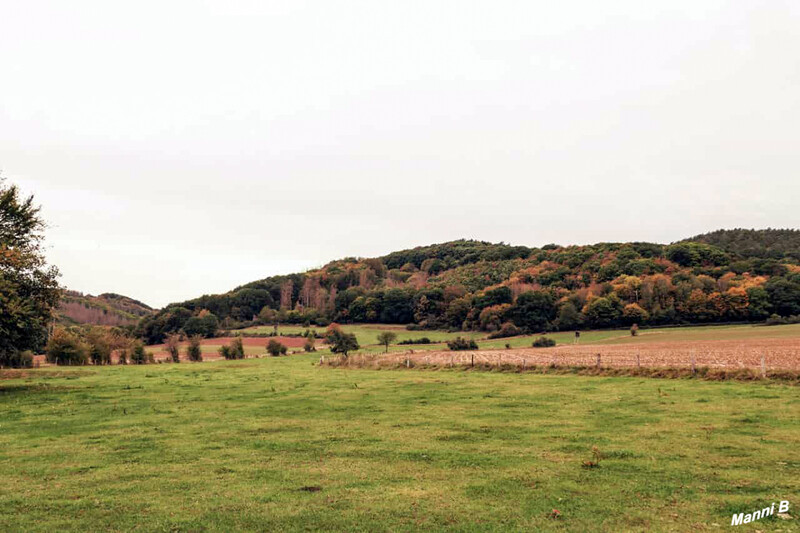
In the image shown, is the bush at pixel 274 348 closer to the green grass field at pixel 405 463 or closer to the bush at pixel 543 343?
the bush at pixel 543 343

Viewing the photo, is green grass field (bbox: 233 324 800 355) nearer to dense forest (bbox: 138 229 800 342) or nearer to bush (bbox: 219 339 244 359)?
dense forest (bbox: 138 229 800 342)

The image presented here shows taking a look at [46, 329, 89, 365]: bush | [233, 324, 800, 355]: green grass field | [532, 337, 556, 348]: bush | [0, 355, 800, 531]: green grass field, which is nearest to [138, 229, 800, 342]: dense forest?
[233, 324, 800, 355]: green grass field

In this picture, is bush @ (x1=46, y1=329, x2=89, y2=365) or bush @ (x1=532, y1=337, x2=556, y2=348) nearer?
bush @ (x1=46, y1=329, x2=89, y2=365)

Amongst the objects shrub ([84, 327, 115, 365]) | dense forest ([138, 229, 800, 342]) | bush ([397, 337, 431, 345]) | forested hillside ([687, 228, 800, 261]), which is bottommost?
bush ([397, 337, 431, 345])

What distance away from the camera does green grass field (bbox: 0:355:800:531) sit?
38.1 feet

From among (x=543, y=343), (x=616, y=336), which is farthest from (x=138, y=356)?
(x=616, y=336)

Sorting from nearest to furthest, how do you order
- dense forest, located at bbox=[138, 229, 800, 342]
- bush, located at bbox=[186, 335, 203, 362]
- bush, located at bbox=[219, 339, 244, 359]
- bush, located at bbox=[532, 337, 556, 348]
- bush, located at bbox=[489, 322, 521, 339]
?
bush, located at bbox=[186, 335, 203, 362], bush, located at bbox=[219, 339, 244, 359], bush, located at bbox=[532, 337, 556, 348], dense forest, located at bbox=[138, 229, 800, 342], bush, located at bbox=[489, 322, 521, 339]

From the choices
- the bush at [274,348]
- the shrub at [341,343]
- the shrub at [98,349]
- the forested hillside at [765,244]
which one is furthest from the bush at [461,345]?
the forested hillside at [765,244]

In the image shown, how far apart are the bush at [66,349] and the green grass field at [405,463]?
5068cm

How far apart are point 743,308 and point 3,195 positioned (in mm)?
125491

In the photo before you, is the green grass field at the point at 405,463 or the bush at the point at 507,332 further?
the bush at the point at 507,332

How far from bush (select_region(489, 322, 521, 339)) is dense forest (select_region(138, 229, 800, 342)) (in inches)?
37.6

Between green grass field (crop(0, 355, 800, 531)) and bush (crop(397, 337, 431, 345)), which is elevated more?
green grass field (crop(0, 355, 800, 531))

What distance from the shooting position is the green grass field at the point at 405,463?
11617 millimetres
